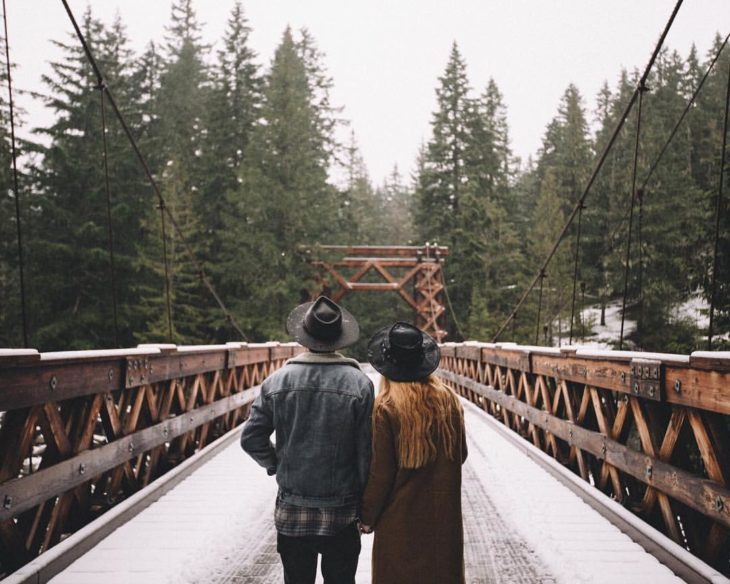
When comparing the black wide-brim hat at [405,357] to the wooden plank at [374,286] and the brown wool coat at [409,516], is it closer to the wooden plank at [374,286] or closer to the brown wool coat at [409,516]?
the brown wool coat at [409,516]

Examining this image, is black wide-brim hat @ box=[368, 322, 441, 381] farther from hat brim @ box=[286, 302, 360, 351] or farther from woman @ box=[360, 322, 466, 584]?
hat brim @ box=[286, 302, 360, 351]

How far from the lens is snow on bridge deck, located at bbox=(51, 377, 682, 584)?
3029 mm

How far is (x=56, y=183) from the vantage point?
1980cm

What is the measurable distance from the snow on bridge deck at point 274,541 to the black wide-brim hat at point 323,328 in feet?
5.12

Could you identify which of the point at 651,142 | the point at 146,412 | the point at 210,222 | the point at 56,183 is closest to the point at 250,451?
the point at 146,412

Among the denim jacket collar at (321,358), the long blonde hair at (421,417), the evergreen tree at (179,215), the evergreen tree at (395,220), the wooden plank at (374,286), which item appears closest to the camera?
the long blonde hair at (421,417)

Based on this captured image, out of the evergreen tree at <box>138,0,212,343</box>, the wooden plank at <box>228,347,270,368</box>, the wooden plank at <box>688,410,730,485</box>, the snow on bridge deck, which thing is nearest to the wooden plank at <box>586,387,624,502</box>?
the snow on bridge deck

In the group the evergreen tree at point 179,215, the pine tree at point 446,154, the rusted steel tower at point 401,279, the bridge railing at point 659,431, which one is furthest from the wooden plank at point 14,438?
the pine tree at point 446,154

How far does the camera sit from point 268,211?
22344 mm

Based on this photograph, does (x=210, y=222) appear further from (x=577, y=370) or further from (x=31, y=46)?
(x=577, y=370)

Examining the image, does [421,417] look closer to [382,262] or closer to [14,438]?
[14,438]

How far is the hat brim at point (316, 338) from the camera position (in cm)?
222

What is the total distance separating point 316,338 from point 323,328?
0.05 m

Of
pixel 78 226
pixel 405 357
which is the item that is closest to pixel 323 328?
pixel 405 357
